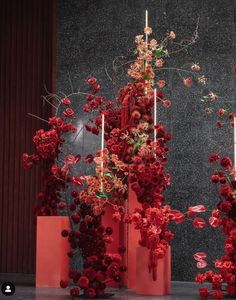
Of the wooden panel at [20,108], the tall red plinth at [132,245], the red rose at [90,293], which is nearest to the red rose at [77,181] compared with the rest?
the tall red plinth at [132,245]

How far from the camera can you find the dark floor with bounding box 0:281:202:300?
3.85m

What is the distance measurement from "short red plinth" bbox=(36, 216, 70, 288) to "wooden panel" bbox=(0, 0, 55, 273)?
3.68 feet

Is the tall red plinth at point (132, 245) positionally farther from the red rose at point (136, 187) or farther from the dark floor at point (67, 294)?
the red rose at point (136, 187)

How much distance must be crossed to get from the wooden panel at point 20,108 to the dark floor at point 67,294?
3.80 ft

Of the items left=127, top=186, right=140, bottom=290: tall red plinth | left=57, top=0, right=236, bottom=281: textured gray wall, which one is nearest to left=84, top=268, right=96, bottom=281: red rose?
left=127, top=186, right=140, bottom=290: tall red plinth

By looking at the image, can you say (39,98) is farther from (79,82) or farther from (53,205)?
(53,205)

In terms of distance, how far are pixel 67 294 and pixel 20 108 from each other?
206 cm

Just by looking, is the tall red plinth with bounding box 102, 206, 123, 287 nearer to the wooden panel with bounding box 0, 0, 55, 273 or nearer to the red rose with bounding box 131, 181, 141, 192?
the red rose with bounding box 131, 181, 141, 192

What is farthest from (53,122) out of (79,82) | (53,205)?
(79,82)

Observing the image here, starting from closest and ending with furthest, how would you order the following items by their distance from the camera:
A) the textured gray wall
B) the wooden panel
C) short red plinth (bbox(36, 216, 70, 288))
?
short red plinth (bbox(36, 216, 70, 288))
the textured gray wall
the wooden panel

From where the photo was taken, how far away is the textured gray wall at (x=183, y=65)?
4867mm

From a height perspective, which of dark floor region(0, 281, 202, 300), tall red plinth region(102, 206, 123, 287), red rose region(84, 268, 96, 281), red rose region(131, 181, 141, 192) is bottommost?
dark floor region(0, 281, 202, 300)

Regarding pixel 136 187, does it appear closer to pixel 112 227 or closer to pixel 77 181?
pixel 77 181

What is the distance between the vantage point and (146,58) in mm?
4121
